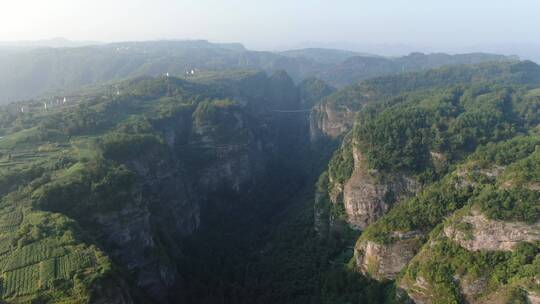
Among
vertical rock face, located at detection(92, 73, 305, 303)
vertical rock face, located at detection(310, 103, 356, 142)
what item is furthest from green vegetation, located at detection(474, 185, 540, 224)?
vertical rock face, located at detection(310, 103, 356, 142)

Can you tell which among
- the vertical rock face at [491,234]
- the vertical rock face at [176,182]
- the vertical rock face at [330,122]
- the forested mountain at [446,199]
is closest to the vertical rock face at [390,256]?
the forested mountain at [446,199]

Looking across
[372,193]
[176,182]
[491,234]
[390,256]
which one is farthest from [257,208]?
[491,234]

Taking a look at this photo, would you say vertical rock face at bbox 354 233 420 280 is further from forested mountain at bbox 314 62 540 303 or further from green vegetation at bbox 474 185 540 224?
green vegetation at bbox 474 185 540 224

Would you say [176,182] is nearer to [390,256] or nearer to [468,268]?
[390,256]

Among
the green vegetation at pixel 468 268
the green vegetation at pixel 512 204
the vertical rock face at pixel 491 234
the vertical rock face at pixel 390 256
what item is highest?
the green vegetation at pixel 512 204

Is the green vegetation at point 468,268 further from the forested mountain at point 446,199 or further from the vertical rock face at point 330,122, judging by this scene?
the vertical rock face at point 330,122
